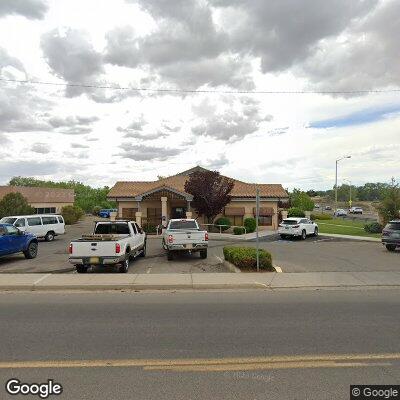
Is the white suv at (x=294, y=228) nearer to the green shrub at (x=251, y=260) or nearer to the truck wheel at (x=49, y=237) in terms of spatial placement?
the green shrub at (x=251, y=260)

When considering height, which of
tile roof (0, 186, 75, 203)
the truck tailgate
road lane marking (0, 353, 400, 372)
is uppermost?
→ tile roof (0, 186, 75, 203)

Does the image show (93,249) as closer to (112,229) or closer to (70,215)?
(112,229)

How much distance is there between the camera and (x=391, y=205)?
32.0m

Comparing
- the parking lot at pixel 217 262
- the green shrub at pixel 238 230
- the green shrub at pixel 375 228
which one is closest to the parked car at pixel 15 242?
the parking lot at pixel 217 262

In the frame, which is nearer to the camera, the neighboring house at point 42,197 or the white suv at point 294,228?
the white suv at point 294,228

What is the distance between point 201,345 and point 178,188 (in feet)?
113

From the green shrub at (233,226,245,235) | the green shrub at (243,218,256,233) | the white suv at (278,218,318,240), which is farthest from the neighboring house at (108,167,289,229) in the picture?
the white suv at (278,218,318,240)

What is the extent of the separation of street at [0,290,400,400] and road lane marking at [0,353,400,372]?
0.5 inches

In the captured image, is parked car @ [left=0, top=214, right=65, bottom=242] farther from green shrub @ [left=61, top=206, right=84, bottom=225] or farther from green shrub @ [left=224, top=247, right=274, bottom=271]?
green shrub @ [left=61, top=206, right=84, bottom=225]

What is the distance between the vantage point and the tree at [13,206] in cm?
4222

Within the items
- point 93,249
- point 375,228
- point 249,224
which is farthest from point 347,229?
point 93,249

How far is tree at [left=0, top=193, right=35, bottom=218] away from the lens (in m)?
42.2

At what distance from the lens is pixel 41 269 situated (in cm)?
1536

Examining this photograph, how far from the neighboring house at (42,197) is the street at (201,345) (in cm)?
5142
